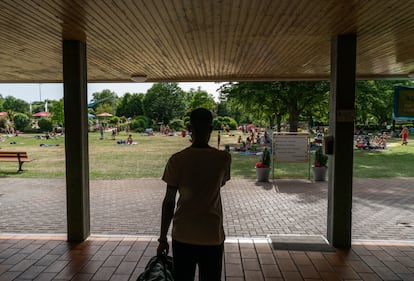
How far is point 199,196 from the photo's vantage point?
201 cm

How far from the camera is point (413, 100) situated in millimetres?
5160

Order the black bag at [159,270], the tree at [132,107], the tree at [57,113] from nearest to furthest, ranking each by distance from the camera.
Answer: the black bag at [159,270] → the tree at [57,113] → the tree at [132,107]

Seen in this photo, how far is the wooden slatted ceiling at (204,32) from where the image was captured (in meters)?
3.54

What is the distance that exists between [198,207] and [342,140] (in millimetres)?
3301

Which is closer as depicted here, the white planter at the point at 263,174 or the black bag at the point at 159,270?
the black bag at the point at 159,270

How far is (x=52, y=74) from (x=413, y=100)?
7720 mm

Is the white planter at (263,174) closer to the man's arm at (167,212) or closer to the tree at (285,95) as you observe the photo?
the tree at (285,95)

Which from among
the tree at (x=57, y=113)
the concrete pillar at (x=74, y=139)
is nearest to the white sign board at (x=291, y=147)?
the concrete pillar at (x=74, y=139)

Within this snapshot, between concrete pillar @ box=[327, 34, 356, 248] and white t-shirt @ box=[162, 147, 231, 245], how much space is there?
10.3 feet

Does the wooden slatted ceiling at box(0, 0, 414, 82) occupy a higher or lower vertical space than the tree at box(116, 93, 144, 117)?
lower

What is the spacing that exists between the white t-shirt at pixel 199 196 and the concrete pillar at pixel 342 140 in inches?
124

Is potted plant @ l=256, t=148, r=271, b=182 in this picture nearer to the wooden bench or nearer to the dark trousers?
the wooden bench

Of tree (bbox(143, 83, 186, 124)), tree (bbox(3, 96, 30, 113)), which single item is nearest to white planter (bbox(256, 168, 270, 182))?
tree (bbox(143, 83, 186, 124))

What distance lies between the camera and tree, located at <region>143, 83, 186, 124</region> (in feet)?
185
